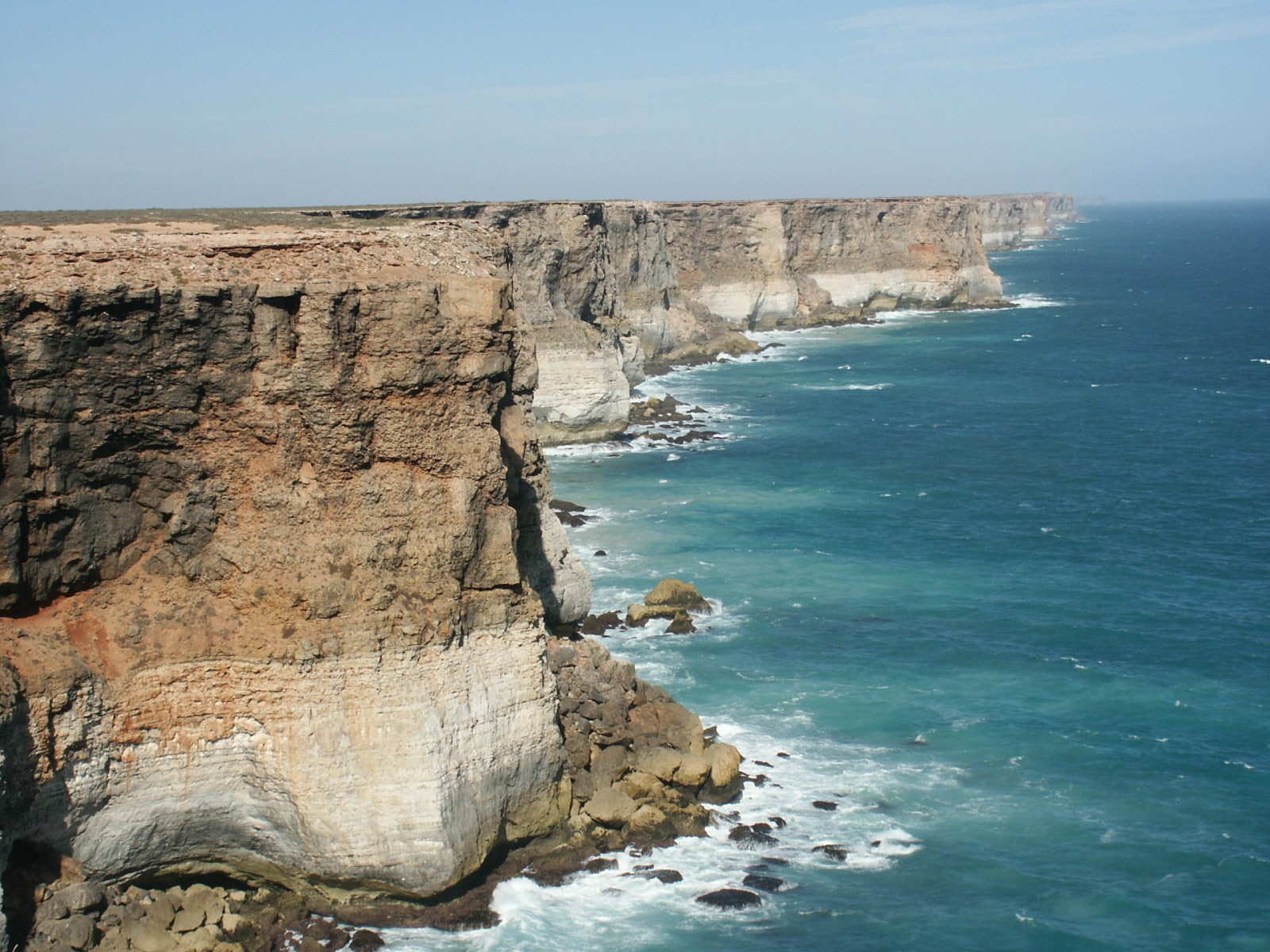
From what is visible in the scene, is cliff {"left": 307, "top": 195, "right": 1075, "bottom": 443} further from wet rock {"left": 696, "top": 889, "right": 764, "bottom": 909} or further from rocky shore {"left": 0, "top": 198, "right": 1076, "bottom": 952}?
wet rock {"left": 696, "top": 889, "right": 764, "bottom": 909}

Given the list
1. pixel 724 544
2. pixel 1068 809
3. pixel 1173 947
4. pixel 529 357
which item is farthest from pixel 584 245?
pixel 1173 947

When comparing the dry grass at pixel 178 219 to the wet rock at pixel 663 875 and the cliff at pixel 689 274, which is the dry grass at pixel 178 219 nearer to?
the wet rock at pixel 663 875

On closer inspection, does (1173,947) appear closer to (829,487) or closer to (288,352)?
(288,352)

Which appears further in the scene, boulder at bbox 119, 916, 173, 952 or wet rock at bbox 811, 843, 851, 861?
wet rock at bbox 811, 843, 851, 861

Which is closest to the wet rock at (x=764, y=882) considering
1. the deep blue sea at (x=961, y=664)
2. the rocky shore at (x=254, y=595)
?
the deep blue sea at (x=961, y=664)

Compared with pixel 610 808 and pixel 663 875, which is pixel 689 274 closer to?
pixel 610 808

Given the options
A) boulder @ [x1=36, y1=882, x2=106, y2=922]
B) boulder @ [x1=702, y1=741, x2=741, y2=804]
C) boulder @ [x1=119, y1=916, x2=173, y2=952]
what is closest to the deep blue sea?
boulder @ [x1=702, y1=741, x2=741, y2=804]
